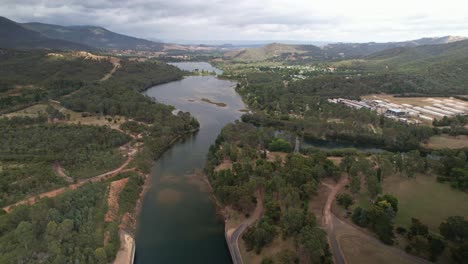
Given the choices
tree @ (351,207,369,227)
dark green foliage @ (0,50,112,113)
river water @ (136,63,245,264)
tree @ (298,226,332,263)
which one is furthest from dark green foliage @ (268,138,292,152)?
dark green foliage @ (0,50,112,113)

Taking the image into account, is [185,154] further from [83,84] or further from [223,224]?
[83,84]

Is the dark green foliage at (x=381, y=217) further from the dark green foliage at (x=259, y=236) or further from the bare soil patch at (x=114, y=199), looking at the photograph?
the bare soil patch at (x=114, y=199)

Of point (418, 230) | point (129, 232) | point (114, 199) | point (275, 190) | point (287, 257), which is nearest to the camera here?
point (287, 257)

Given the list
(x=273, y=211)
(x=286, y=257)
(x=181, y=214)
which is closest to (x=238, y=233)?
(x=273, y=211)

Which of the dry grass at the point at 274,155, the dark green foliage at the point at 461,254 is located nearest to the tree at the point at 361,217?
the dark green foliage at the point at 461,254

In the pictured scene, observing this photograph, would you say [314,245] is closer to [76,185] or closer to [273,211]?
[273,211]
